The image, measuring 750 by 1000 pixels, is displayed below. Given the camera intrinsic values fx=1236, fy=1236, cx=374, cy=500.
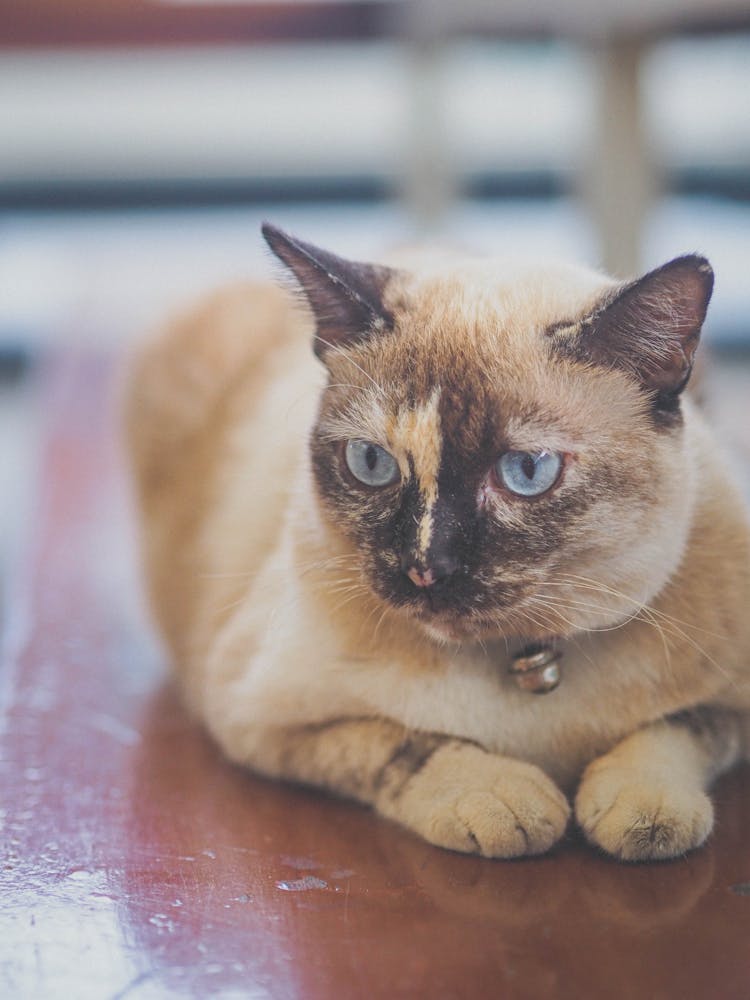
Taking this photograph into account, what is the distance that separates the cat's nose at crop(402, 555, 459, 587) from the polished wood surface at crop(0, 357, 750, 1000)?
0.29 metres

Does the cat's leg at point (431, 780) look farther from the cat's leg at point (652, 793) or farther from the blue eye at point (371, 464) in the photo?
the blue eye at point (371, 464)

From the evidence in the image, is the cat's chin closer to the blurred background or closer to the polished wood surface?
the polished wood surface

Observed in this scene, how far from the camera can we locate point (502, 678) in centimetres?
126

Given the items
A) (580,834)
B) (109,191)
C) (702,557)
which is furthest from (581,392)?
(109,191)

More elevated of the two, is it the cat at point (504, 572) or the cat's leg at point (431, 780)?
the cat at point (504, 572)

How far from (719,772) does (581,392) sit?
461mm

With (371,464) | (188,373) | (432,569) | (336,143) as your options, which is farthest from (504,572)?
(336,143)

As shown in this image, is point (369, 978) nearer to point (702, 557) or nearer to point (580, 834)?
point (580, 834)

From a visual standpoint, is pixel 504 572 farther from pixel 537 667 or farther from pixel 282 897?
pixel 282 897

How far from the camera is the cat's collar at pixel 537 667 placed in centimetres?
123

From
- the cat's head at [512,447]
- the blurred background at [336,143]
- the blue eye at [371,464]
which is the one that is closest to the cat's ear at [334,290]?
the cat's head at [512,447]

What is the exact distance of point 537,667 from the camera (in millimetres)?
1232

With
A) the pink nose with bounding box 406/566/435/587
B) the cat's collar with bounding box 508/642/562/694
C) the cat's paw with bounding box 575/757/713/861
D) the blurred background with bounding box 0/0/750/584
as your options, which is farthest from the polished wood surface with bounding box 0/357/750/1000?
the blurred background with bounding box 0/0/750/584

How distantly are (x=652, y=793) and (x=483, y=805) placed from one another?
16 cm
